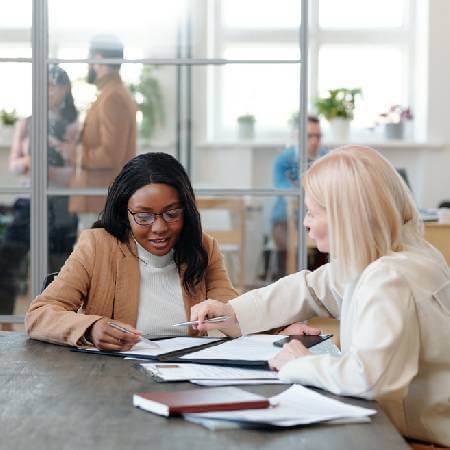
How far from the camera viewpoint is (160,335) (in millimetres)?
2521

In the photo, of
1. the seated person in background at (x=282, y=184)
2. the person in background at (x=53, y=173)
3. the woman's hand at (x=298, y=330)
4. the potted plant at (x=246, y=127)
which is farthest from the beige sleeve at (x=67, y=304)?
the potted plant at (x=246, y=127)

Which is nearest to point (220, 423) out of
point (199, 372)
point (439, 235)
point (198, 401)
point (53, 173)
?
point (198, 401)

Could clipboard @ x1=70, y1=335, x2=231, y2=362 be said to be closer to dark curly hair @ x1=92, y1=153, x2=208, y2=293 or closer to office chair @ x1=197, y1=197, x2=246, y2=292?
dark curly hair @ x1=92, y1=153, x2=208, y2=293

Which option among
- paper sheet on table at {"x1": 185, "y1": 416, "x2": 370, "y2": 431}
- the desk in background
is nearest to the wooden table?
paper sheet on table at {"x1": 185, "y1": 416, "x2": 370, "y2": 431}

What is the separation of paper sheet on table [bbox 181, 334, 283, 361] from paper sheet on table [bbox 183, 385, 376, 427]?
0.37 m

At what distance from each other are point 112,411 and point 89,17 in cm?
316

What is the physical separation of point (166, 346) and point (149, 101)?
2535 millimetres

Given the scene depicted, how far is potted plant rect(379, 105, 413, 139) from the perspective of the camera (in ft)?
27.1

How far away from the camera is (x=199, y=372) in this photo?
1.93 metres

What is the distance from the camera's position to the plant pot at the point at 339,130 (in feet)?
26.9

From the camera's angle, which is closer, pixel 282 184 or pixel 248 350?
pixel 248 350

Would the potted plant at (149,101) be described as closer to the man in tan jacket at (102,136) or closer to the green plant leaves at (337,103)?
the man in tan jacket at (102,136)

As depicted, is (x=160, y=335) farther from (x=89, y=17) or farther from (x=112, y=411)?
(x=89, y=17)

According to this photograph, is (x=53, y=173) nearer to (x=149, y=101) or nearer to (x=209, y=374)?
(x=149, y=101)
